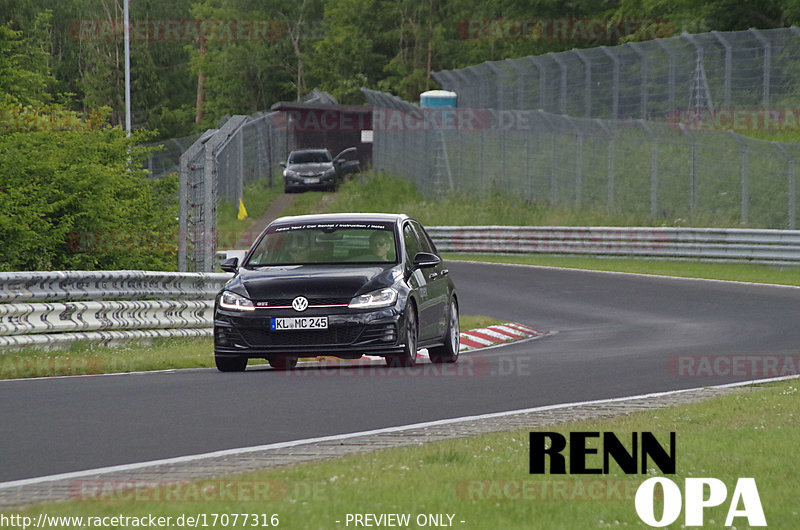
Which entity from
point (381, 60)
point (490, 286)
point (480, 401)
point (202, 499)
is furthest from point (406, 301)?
point (381, 60)

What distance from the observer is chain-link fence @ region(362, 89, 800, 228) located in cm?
3541

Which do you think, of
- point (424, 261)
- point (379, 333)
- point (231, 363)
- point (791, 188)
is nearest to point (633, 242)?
point (791, 188)

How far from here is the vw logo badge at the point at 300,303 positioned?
13125 mm

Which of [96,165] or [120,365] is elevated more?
[96,165]

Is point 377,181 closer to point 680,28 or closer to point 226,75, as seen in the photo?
point 680,28

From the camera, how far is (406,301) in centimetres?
1342

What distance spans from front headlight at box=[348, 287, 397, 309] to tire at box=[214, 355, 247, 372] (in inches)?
50.5

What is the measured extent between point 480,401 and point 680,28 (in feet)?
163

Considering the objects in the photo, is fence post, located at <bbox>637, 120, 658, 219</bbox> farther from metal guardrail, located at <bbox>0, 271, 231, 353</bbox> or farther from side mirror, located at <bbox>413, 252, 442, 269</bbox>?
side mirror, located at <bbox>413, 252, 442, 269</bbox>

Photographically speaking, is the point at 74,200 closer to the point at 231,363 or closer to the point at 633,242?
the point at 231,363

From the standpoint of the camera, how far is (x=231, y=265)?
14078 mm

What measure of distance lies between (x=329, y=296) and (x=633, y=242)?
23.7 meters

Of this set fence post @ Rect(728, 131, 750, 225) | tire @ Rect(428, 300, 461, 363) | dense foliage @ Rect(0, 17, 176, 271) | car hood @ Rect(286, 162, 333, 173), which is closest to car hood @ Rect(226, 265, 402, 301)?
tire @ Rect(428, 300, 461, 363)

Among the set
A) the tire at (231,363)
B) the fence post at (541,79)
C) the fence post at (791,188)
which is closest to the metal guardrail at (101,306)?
the tire at (231,363)
